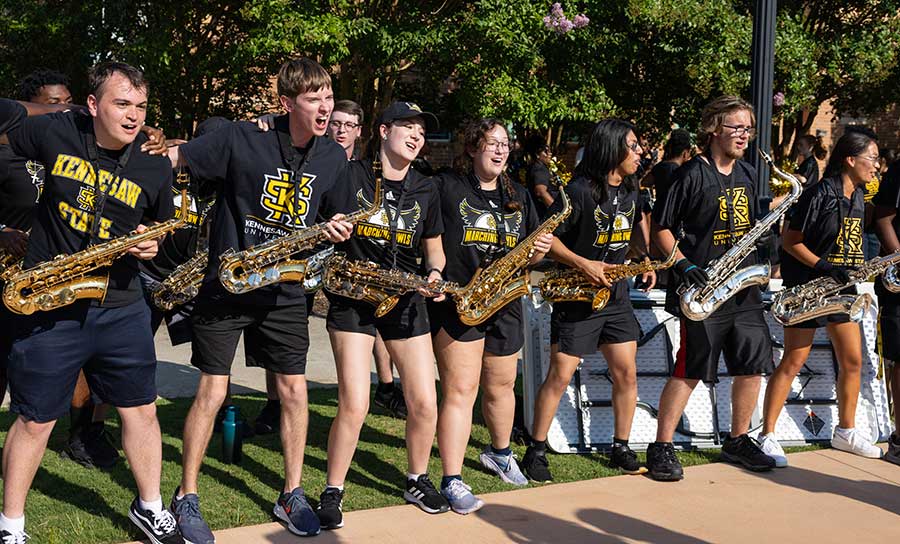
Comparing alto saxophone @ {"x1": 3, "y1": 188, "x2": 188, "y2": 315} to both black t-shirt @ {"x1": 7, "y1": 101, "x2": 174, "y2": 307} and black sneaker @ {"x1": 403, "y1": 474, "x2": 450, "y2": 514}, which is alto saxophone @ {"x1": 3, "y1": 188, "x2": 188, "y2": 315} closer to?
black t-shirt @ {"x1": 7, "y1": 101, "x2": 174, "y2": 307}

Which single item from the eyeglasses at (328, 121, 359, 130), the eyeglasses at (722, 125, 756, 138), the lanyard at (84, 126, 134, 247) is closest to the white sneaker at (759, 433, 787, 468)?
the eyeglasses at (722, 125, 756, 138)

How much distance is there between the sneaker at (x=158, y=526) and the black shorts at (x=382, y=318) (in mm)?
1191

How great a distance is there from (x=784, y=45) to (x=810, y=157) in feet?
9.18

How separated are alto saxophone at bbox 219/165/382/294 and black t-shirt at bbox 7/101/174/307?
1.45 feet

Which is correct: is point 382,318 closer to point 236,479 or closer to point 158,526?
point 236,479

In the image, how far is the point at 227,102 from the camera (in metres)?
16.0

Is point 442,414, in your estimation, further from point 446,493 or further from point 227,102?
point 227,102

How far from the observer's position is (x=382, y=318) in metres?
5.07

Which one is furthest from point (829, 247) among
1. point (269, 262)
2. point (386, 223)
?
point (269, 262)

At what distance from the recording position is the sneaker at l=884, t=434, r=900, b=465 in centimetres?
643

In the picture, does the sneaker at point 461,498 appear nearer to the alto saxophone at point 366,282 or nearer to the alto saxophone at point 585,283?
the alto saxophone at point 366,282

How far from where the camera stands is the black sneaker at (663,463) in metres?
5.86

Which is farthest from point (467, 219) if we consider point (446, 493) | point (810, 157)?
point (810, 157)

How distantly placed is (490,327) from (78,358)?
2286mm
